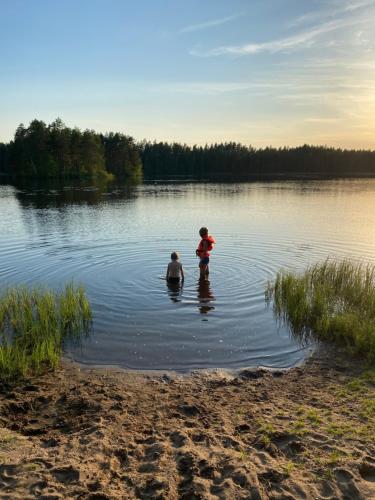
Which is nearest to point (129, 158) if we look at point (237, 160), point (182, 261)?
point (237, 160)

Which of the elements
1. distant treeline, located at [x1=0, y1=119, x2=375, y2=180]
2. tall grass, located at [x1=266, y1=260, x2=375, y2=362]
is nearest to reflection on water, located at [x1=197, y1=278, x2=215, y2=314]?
tall grass, located at [x1=266, y1=260, x2=375, y2=362]

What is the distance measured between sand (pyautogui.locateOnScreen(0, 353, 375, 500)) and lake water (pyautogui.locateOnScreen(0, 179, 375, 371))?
146 cm

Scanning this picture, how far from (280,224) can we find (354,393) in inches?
1082

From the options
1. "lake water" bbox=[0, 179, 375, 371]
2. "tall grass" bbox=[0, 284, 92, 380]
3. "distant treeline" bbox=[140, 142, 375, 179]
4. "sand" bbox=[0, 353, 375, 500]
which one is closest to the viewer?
"sand" bbox=[0, 353, 375, 500]

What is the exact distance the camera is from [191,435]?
669 cm

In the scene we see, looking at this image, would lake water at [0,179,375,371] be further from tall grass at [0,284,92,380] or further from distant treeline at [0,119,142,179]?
distant treeline at [0,119,142,179]

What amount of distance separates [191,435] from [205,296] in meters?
9.35

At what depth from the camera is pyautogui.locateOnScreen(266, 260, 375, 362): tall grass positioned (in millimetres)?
11219

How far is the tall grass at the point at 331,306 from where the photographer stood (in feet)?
36.8

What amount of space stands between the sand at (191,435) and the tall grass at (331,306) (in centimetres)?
136

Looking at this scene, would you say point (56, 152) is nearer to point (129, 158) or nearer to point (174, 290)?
point (129, 158)

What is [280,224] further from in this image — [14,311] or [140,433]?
[140,433]

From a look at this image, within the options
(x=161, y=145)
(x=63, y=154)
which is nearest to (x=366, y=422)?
(x=63, y=154)

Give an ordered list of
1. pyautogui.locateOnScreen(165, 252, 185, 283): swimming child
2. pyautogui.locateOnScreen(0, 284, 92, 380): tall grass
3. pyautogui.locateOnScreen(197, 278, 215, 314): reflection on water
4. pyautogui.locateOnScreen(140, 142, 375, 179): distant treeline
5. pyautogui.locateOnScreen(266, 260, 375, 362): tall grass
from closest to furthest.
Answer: pyautogui.locateOnScreen(0, 284, 92, 380): tall grass < pyautogui.locateOnScreen(266, 260, 375, 362): tall grass < pyautogui.locateOnScreen(197, 278, 215, 314): reflection on water < pyautogui.locateOnScreen(165, 252, 185, 283): swimming child < pyautogui.locateOnScreen(140, 142, 375, 179): distant treeline
